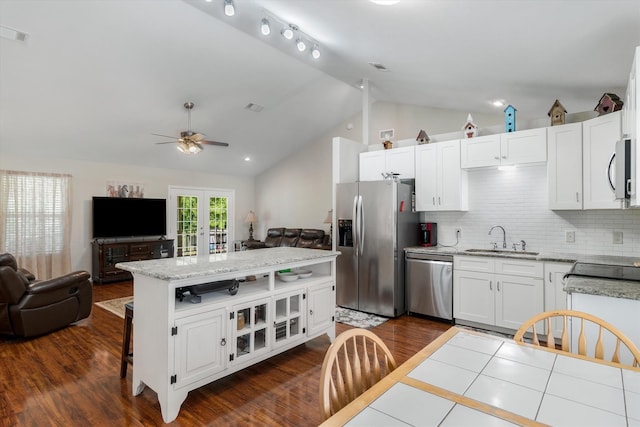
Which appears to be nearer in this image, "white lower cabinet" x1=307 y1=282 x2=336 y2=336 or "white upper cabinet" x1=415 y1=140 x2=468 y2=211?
"white lower cabinet" x1=307 y1=282 x2=336 y2=336

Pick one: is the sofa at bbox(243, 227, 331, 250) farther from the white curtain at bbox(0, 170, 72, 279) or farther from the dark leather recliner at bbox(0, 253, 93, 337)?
the dark leather recliner at bbox(0, 253, 93, 337)

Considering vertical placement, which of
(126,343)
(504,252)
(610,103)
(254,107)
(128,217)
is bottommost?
(126,343)

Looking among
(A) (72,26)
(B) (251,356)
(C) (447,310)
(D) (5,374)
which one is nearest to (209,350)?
(B) (251,356)

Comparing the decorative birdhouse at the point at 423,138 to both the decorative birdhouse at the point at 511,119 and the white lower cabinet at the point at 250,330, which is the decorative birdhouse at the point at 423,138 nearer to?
the decorative birdhouse at the point at 511,119

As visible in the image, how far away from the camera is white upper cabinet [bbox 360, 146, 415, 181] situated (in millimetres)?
4637

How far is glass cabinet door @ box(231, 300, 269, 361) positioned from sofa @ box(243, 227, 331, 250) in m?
4.27

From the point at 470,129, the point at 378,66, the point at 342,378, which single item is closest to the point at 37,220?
the point at 378,66

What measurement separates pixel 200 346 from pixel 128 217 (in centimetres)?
523

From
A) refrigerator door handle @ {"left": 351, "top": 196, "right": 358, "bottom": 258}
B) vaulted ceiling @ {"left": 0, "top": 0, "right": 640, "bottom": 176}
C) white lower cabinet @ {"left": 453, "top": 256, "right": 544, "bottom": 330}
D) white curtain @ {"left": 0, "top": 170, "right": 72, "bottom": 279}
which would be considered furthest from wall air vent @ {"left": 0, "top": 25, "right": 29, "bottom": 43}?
white lower cabinet @ {"left": 453, "top": 256, "right": 544, "bottom": 330}

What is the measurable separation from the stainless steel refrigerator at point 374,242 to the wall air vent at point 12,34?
12.6ft

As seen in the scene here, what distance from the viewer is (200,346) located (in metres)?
2.37

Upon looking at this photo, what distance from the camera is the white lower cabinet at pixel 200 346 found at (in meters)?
2.27

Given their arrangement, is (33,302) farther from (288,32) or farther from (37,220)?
(288,32)

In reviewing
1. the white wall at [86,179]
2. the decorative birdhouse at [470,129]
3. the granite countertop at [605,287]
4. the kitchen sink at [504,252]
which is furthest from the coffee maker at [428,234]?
the white wall at [86,179]
